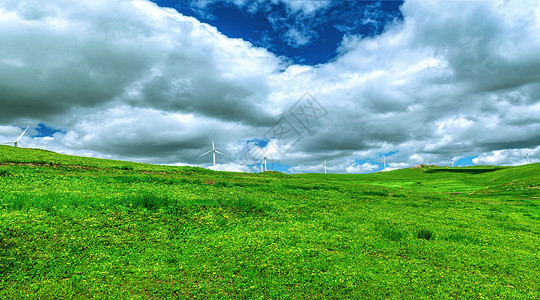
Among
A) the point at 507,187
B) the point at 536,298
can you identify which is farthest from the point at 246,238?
the point at 507,187

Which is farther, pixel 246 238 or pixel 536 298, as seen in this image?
pixel 246 238

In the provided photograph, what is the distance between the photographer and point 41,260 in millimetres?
9133

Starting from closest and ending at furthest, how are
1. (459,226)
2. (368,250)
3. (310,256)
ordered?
1. (310,256)
2. (368,250)
3. (459,226)

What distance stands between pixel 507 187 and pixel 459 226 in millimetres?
47002

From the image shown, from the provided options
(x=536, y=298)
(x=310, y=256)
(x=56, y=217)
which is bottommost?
(x=536, y=298)

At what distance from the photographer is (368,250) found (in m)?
12.1

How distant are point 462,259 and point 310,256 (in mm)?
6584

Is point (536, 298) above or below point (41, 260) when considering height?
below

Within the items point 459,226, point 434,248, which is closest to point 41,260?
point 434,248

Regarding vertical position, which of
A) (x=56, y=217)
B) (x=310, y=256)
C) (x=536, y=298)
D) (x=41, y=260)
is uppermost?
(x=56, y=217)

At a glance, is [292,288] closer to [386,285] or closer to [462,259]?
[386,285]

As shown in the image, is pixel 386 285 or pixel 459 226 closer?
pixel 386 285

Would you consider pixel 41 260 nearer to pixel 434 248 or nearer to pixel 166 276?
pixel 166 276

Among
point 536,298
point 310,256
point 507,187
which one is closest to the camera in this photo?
point 536,298
